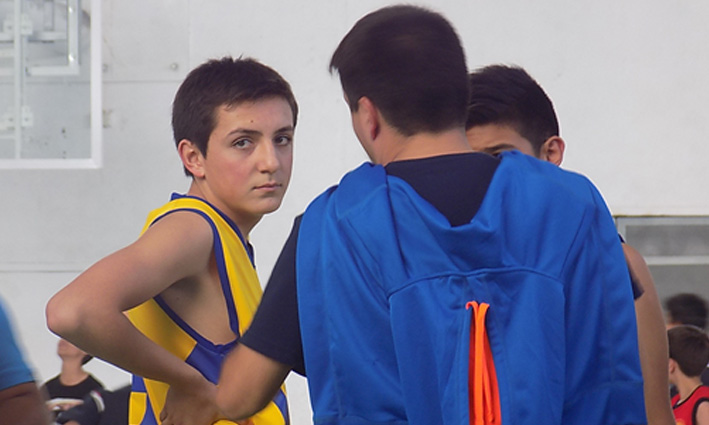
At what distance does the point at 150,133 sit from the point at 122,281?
3376mm

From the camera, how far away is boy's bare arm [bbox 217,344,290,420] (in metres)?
1.15

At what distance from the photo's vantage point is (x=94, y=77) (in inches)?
174

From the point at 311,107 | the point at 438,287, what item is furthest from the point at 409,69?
the point at 311,107

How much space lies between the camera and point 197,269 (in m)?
1.57

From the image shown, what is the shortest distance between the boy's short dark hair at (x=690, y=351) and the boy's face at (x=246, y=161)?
2400mm

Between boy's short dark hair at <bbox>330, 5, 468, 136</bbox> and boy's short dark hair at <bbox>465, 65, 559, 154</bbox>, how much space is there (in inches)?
18.6

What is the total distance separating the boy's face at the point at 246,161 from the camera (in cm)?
176

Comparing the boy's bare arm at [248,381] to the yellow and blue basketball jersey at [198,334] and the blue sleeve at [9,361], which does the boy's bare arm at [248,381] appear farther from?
the yellow and blue basketball jersey at [198,334]

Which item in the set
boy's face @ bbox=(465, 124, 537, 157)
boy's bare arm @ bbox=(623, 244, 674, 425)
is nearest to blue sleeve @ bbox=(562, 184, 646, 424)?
boy's bare arm @ bbox=(623, 244, 674, 425)

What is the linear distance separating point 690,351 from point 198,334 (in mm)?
2605

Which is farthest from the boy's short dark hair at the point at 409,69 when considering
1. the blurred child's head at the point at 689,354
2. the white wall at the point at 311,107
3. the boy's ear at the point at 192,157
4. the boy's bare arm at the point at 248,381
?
the white wall at the point at 311,107

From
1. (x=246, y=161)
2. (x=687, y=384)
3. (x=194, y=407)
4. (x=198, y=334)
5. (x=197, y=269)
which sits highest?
(x=246, y=161)

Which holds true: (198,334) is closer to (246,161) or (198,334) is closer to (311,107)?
(246,161)

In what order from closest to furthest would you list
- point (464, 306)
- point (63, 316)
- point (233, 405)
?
point (464, 306) → point (233, 405) → point (63, 316)
